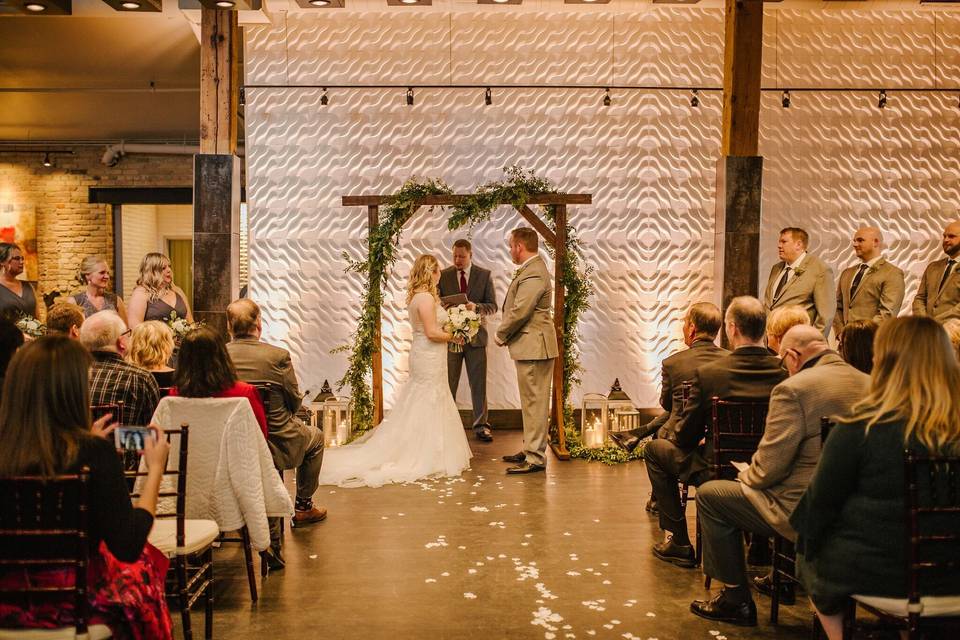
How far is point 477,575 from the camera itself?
13.8ft

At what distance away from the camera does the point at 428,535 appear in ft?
16.0

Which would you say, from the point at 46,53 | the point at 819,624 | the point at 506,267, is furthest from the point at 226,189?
the point at 819,624

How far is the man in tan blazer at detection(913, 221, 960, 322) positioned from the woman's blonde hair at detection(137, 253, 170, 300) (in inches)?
237

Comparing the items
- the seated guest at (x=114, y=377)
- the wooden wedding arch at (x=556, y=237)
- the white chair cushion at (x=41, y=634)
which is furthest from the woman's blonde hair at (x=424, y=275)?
the white chair cushion at (x=41, y=634)

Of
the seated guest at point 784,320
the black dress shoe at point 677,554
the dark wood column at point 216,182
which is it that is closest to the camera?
the seated guest at point 784,320

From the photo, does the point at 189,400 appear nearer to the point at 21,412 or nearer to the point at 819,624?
the point at 21,412

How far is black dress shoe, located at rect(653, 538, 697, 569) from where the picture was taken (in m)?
4.39

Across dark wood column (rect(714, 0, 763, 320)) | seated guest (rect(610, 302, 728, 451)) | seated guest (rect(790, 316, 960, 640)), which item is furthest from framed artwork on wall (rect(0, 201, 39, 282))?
seated guest (rect(790, 316, 960, 640))

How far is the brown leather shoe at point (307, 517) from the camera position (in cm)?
513

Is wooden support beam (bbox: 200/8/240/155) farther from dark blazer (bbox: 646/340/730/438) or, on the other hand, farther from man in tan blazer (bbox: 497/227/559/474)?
dark blazer (bbox: 646/340/730/438)

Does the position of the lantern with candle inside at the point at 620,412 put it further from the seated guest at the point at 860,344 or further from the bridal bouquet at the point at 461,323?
the seated guest at the point at 860,344

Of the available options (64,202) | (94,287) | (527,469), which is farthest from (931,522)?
(64,202)

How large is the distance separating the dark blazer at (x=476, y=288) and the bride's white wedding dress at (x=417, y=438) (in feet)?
4.85

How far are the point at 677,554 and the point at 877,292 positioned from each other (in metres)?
3.75
